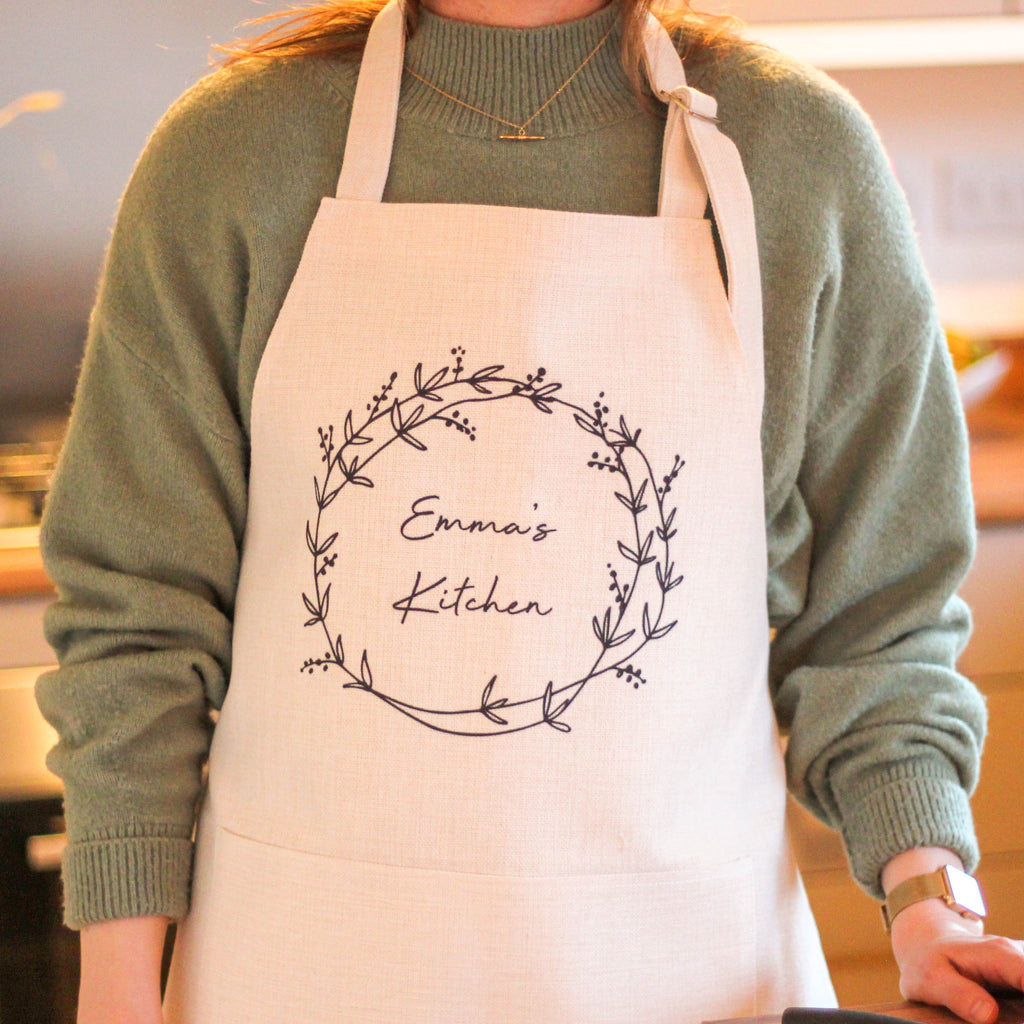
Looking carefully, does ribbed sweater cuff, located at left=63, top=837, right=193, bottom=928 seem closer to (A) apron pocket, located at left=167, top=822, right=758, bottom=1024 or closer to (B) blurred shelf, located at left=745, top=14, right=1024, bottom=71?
(A) apron pocket, located at left=167, top=822, right=758, bottom=1024

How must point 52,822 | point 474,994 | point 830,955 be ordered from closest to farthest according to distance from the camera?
point 474,994
point 52,822
point 830,955

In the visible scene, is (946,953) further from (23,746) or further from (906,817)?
(23,746)

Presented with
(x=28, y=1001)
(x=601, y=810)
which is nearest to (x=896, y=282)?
(x=601, y=810)

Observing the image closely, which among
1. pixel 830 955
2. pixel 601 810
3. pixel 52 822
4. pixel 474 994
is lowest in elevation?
pixel 830 955

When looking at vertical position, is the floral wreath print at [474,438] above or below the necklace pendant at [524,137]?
below

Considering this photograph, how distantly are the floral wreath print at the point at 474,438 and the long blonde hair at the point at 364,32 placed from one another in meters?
0.25

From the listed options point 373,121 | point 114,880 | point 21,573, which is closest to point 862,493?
point 373,121

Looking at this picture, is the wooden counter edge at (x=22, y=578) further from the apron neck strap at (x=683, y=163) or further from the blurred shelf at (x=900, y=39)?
the blurred shelf at (x=900, y=39)

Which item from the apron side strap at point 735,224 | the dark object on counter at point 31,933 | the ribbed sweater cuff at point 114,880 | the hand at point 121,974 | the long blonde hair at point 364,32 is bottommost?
the dark object on counter at point 31,933

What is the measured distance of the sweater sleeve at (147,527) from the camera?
2.44 ft

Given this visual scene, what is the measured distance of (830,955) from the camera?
162 cm

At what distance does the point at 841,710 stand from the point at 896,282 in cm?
30

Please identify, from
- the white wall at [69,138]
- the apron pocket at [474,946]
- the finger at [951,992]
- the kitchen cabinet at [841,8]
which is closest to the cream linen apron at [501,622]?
the apron pocket at [474,946]

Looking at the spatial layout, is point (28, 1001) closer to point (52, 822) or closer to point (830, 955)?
point (52, 822)
